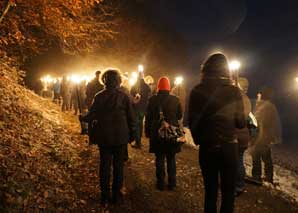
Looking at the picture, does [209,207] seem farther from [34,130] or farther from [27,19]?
[27,19]

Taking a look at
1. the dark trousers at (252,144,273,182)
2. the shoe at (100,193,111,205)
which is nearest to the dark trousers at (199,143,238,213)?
the shoe at (100,193,111,205)

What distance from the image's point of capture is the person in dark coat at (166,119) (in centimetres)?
655

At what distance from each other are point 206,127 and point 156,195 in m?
2.63

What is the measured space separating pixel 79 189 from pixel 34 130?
323cm

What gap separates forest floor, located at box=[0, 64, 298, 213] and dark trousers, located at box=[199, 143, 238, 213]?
1.54m

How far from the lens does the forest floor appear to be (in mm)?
5254

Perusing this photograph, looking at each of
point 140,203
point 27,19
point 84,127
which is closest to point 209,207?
point 140,203

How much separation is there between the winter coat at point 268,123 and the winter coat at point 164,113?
258 cm

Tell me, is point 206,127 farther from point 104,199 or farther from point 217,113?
point 104,199

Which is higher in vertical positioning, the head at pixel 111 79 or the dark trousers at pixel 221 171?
the head at pixel 111 79

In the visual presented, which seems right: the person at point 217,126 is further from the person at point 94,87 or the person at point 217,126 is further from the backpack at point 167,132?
the person at point 94,87

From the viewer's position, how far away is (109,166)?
18.6ft

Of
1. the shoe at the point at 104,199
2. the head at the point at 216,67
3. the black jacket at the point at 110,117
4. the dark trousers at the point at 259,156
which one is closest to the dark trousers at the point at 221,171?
the head at the point at 216,67

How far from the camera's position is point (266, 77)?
42469 mm
